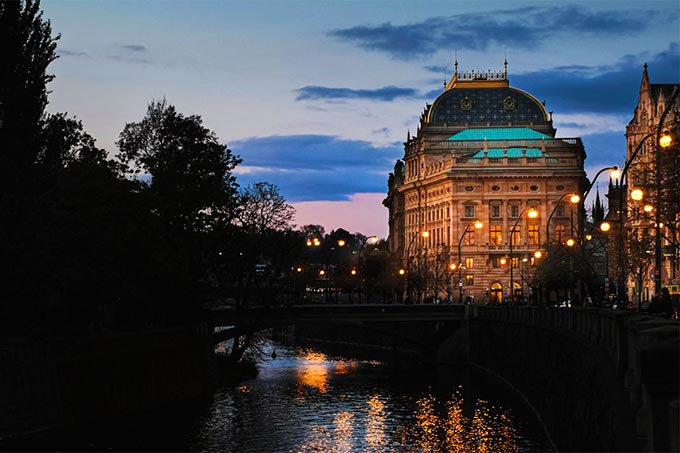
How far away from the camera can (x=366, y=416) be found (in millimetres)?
80188

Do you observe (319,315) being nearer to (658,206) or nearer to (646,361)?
(658,206)

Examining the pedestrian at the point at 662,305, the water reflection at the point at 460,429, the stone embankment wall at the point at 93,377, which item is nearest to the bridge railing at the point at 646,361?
the pedestrian at the point at 662,305

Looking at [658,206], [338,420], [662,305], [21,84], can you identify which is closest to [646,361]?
[662,305]

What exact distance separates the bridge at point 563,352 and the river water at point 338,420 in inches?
93.4

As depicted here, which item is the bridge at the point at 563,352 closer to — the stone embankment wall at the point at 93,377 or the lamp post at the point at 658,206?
the lamp post at the point at 658,206

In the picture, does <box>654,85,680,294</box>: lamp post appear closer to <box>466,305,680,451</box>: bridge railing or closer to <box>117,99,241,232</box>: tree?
<box>466,305,680,451</box>: bridge railing

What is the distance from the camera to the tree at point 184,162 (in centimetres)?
9381

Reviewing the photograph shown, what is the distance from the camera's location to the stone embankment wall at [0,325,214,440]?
209ft

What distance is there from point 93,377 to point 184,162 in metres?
27.2

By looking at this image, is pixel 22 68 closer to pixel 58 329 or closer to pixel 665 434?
pixel 58 329

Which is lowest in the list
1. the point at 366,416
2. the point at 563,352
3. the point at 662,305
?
the point at 366,416

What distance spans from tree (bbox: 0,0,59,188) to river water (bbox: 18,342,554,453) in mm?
13807

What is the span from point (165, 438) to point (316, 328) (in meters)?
113

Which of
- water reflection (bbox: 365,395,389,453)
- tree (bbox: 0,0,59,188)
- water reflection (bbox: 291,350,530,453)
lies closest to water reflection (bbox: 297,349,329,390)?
water reflection (bbox: 291,350,530,453)
